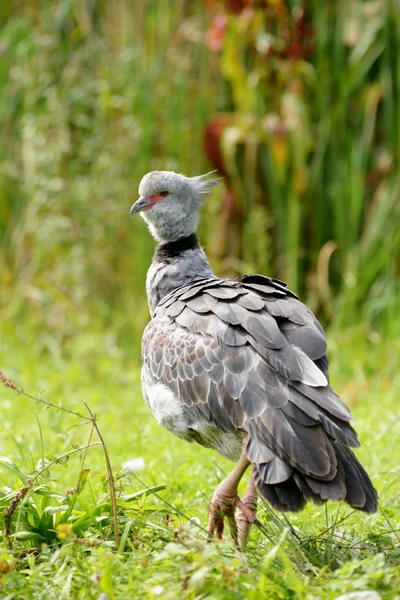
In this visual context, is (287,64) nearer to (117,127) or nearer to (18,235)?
(117,127)

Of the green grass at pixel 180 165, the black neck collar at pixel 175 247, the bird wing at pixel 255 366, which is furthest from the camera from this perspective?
the green grass at pixel 180 165

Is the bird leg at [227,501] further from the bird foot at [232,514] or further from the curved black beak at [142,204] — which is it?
the curved black beak at [142,204]

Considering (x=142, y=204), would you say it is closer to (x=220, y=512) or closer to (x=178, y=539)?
(x=220, y=512)

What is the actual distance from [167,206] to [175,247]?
19 centimetres

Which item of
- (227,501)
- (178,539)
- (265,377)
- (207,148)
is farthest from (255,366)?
(207,148)

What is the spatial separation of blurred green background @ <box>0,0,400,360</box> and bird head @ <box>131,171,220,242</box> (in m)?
2.15

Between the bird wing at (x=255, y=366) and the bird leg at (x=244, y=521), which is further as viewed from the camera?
the bird leg at (x=244, y=521)

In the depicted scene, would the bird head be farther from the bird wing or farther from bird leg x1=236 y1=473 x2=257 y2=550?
bird leg x1=236 y1=473 x2=257 y2=550

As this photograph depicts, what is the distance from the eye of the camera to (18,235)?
6754 millimetres

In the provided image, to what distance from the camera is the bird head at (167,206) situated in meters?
3.83

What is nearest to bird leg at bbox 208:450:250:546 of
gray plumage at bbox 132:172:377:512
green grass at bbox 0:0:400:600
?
gray plumage at bbox 132:172:377:512

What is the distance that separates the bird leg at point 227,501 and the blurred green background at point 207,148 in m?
3.26

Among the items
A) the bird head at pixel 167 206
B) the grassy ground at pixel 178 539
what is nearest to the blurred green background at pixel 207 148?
the grassy ground at pixel 178 539

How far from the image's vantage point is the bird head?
383 centimetres
